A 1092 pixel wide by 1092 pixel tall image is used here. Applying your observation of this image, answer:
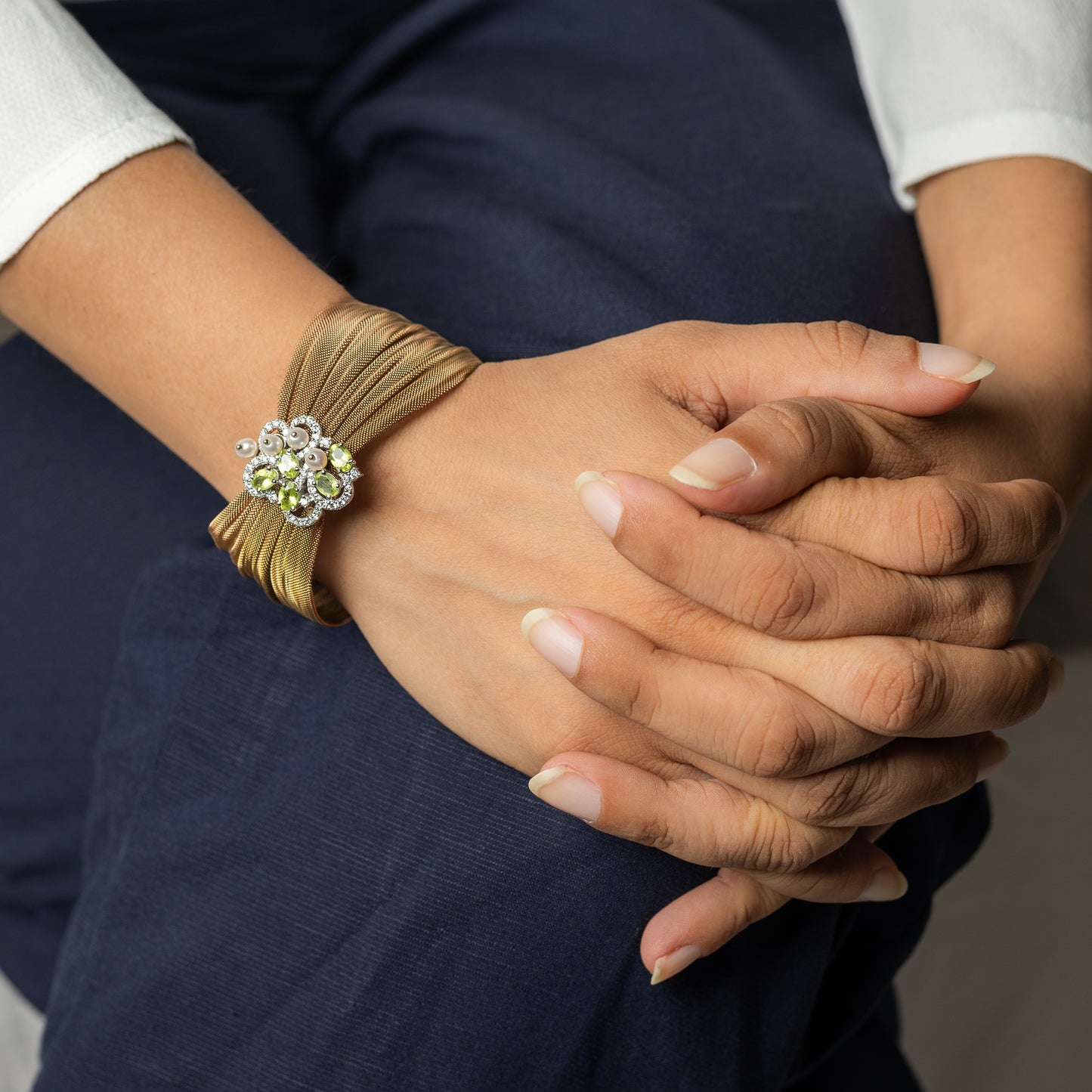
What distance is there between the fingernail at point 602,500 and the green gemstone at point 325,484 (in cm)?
16

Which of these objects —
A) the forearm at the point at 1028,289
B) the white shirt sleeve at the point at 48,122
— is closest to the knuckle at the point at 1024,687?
the forearm at the point at 1028,289

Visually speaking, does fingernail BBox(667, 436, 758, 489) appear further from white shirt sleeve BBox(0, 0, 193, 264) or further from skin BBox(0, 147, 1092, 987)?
white shirt sleeve BBox(0, 0, 193, 264)

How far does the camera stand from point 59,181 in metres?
0.65

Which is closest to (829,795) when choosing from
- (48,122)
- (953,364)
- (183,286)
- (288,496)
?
(953,364)

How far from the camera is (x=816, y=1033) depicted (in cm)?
85

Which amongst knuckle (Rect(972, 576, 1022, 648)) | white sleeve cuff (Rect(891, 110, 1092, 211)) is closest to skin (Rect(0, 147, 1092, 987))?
knuckle (Rect(972, 576, 1022, 648))

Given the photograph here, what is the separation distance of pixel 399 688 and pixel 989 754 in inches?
16.5

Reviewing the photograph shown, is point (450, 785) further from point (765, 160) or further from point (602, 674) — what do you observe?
point (765, 160)

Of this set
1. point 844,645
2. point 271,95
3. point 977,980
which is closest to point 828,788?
point 844,645

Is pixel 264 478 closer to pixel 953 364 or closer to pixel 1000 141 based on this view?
pixel 953 364

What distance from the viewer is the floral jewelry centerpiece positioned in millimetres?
616

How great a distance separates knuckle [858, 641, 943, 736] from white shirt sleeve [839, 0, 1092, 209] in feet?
1.55

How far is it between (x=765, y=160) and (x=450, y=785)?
0.59 m

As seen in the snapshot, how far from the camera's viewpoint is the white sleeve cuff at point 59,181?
0.65 m
